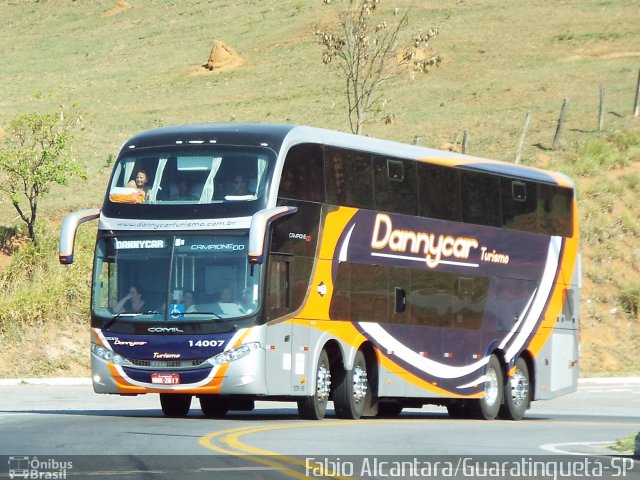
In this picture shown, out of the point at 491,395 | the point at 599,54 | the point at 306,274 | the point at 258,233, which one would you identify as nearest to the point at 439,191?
the point at 306,274

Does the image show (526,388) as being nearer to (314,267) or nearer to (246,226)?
(314,267)

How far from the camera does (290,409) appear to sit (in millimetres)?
29266

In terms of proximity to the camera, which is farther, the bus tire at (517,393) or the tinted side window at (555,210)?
the tinted side window at (555,210)

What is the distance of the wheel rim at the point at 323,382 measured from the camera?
75.8 feet

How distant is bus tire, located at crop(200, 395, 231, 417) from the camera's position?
24.9m

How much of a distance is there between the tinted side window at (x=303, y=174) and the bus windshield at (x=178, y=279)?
45.4 inches

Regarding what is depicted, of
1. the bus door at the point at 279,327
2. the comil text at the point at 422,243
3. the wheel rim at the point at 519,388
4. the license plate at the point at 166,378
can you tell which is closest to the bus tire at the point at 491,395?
the wheel rim at the point at 519,388

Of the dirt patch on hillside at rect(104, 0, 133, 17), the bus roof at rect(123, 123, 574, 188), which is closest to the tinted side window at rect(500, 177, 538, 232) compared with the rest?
the bus roof at rect(123, 123, 574, 188)

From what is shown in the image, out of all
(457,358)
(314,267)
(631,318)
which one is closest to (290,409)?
(457,358)

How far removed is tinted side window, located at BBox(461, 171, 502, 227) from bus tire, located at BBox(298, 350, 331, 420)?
4.49 metres

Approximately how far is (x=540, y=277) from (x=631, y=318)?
20.0 meters

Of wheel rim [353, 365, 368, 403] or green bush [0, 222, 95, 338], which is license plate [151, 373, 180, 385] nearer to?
wheel rim [353, 365, 368, 403]

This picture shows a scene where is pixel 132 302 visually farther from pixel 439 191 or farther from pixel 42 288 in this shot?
pixel 42 288

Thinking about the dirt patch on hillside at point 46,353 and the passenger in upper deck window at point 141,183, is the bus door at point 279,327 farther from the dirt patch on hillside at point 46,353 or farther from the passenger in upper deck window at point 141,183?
the dirt patch on hillside at point 46,353
